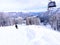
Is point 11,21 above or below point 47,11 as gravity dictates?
below

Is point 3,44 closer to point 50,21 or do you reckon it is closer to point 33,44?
point 33,44

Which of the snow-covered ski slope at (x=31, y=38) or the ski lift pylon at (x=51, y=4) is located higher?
the ski lift pylon at (x=51, y=4)

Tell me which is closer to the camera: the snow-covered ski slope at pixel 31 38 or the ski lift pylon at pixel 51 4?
the snow-covered ski slope at pixel 31 38

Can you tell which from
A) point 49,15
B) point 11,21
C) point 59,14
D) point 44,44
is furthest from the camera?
point 11,21

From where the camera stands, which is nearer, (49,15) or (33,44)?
(33,44)

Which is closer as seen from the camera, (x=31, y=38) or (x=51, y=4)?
(x=31, y=38)

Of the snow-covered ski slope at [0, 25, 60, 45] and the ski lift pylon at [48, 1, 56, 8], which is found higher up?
the ski lift pylon at [48, 1, 56, 8]

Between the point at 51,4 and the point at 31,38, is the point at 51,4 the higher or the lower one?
the higher one

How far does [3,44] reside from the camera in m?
3.54

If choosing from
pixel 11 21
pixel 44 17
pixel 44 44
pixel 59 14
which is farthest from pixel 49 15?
pixel 44 44

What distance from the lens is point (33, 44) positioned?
11.7 feet

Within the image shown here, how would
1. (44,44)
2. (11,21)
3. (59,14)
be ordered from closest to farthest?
1. (44,44)
2. (59,14)
3. (11,21)

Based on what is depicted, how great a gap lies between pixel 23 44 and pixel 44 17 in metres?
5.38

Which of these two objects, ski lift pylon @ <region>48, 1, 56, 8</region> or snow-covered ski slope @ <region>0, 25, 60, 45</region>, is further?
ski lift pylon @ <region>48, 1, 56, 8</region>
